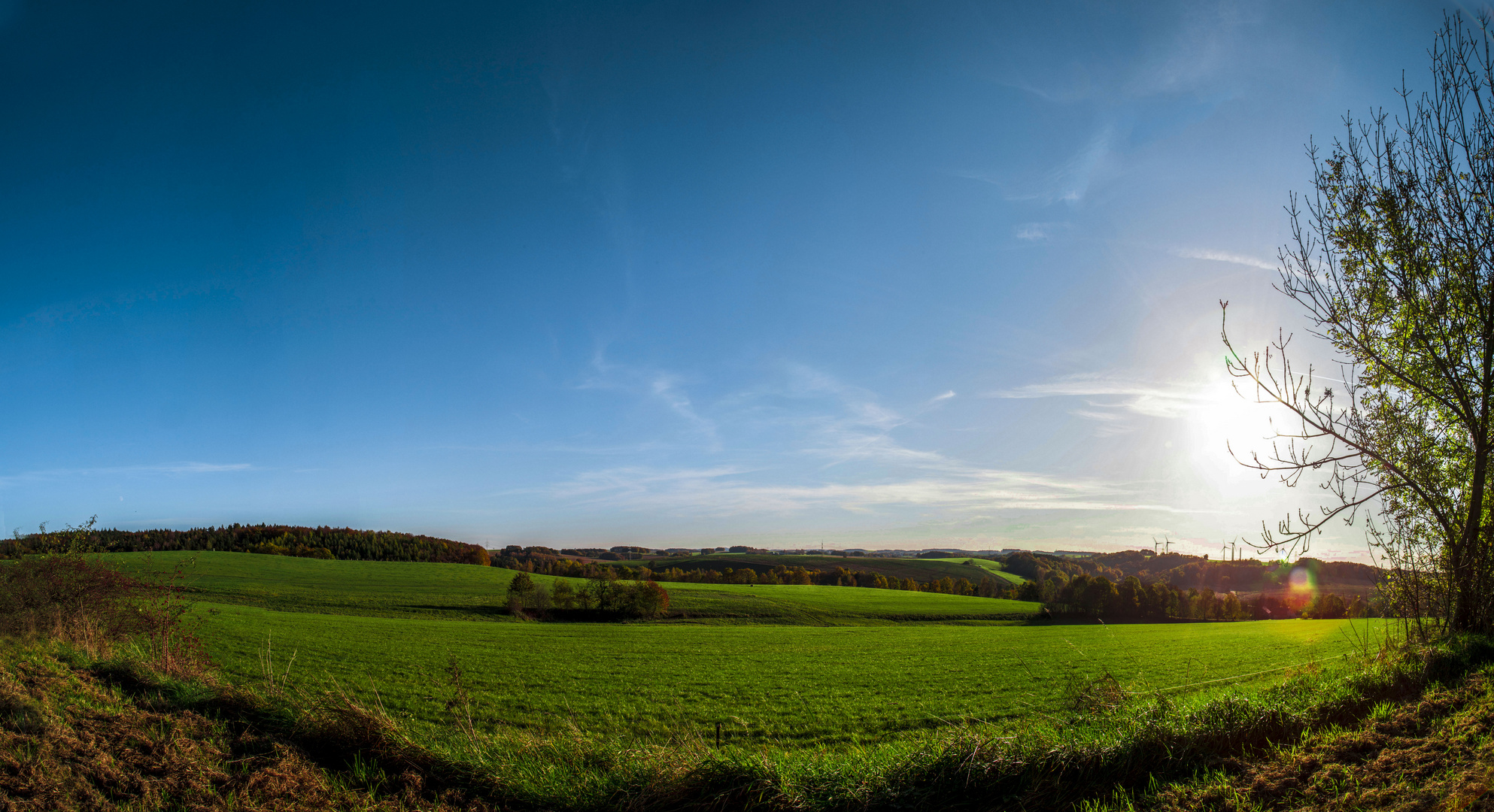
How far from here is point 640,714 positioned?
22359 millimetres

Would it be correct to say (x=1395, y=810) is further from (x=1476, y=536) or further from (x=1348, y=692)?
(x=1476, y=536)

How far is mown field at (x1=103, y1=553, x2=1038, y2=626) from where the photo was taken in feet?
200

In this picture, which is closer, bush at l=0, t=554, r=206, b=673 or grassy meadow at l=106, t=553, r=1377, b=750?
bush at l=0, t=554, r=206, b=673

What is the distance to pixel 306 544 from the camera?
349 ft

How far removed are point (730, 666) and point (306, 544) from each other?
105466 millimetres

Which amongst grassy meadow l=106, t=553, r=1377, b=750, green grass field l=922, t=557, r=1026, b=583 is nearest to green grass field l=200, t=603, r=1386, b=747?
grassy meadow l=106, t=553, r=1377, b=750

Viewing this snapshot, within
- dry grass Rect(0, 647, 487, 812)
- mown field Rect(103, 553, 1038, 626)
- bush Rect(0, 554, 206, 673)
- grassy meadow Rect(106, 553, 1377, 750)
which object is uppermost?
dry grass Rect(0, 647, 487, 812)

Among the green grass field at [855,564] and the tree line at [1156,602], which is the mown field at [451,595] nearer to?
the tree line at [1156,602]

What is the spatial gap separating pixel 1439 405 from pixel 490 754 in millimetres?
11535

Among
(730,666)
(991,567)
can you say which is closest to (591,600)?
(730,666)

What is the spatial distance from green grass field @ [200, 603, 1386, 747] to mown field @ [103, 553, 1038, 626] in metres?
8.86

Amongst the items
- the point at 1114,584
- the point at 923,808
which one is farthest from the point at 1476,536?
the point at 1114,584

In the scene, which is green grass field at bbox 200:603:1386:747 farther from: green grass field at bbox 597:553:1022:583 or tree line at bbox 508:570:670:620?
green grass field at bbox 597:553:1022:583

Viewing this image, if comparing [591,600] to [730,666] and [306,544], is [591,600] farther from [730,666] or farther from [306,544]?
[306,544]
